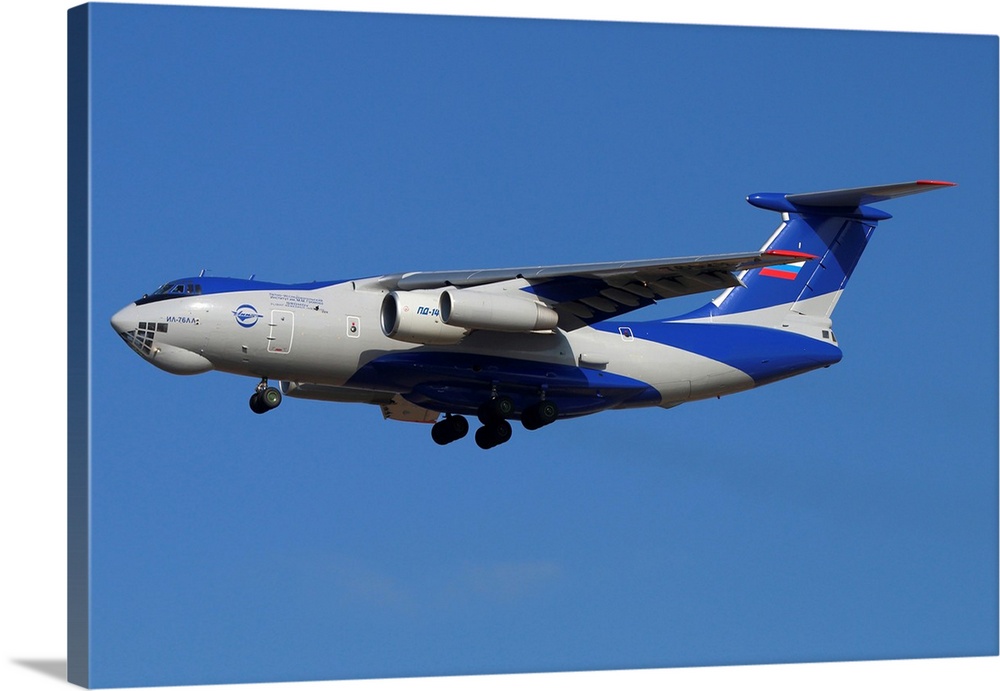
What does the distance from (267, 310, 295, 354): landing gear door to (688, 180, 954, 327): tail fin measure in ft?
12.3

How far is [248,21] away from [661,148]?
11.9ft

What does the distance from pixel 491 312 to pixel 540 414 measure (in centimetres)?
126

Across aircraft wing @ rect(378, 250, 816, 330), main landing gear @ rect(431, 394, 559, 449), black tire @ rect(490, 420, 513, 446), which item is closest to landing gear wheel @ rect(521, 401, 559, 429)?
main landing gear @ rect(431, 394, 559, 449)

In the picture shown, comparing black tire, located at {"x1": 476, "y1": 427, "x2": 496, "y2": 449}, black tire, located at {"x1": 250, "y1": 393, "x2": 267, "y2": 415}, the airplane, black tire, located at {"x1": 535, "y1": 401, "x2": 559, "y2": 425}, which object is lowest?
black tire, located at {"x1": 476, "y1": 427, "x2": 496, "y2": 449}

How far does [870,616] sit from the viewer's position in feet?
51.1

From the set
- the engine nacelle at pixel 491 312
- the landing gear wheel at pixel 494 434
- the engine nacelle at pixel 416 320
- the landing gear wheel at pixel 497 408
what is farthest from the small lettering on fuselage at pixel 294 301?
the landing gear wheel at pixel 494 434

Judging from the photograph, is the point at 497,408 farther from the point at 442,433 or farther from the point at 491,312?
the point at 491,312

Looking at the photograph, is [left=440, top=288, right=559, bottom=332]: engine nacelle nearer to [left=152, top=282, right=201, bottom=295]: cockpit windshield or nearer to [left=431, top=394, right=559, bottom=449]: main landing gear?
[left=431, top=394, right=559, bottom=449]: main landing gear

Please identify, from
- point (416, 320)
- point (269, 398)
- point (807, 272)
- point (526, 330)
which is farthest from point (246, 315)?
point (807, 272)

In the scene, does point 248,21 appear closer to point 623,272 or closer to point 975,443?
point 623,272

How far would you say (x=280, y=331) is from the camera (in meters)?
14.2

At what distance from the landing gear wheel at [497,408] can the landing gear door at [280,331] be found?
1756 millimetres

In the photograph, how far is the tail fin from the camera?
16188 millimetres

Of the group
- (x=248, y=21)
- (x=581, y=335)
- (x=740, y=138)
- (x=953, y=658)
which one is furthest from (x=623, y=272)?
(x=953, y=658)
